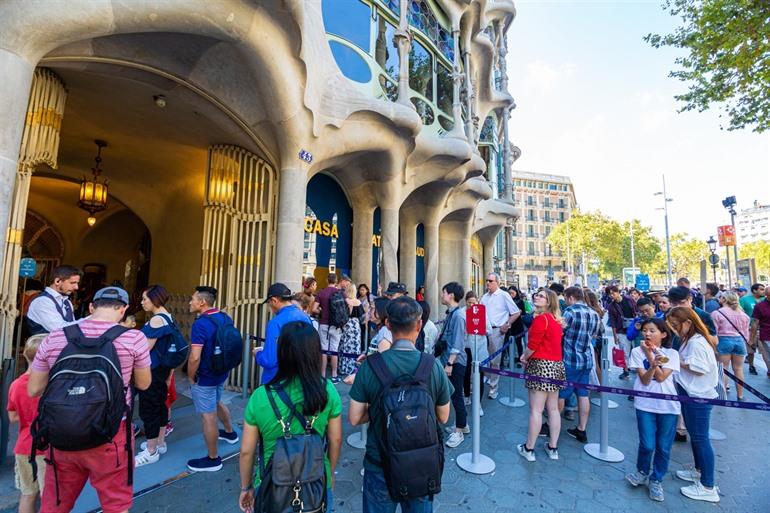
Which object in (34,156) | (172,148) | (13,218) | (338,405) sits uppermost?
(172,148)

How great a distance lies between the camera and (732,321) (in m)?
6.67

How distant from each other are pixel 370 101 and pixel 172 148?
496 centimetres

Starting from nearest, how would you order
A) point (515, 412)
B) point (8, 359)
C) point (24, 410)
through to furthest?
1. point (24, 410)
2. point (8, 359)
3. point (515, 412)

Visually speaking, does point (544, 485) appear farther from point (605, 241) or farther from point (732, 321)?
point (605, 241)

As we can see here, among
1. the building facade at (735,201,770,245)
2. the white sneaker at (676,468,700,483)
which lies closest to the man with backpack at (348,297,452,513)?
the white sneaker at (676,468,700,483)

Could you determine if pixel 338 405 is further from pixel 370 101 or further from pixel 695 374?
pixel 370 101

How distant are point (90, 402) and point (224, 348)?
1682mm

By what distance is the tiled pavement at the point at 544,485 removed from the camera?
340 cm

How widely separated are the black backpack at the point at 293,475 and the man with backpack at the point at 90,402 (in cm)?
106

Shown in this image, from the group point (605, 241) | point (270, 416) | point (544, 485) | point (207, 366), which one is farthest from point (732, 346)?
point (605, 241)

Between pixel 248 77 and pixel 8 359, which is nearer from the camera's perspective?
pixel 8 359

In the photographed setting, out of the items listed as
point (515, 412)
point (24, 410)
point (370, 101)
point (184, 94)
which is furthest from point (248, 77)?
point (515, 412)

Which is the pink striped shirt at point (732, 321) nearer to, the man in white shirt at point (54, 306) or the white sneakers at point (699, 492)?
the white sneakers at point (699, 492)

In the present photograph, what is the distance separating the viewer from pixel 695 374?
3.60 metres
